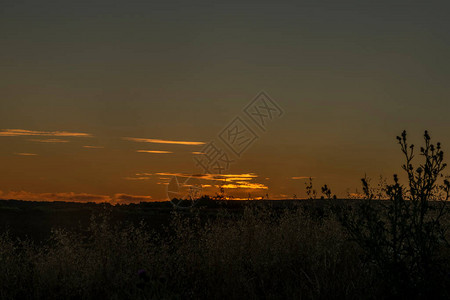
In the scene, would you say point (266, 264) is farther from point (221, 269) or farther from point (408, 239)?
point (408, 239)

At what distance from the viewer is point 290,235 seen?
823 centimetres

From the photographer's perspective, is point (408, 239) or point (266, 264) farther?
point (266, 264)

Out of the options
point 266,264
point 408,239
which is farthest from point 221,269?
point 408,239

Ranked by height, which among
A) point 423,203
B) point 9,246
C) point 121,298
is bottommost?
point 121,298

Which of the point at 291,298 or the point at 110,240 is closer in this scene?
the point at 291,298

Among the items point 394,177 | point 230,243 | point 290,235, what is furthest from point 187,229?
point 394,177

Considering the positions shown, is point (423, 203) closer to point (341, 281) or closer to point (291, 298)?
point (341, 281)

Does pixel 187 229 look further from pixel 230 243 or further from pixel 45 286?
pixel 45 286

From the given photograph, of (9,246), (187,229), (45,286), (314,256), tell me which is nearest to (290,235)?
(314,256)

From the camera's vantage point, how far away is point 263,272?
7.19 m

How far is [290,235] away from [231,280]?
6.79 ft

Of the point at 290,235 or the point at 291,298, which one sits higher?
the point at 290,235

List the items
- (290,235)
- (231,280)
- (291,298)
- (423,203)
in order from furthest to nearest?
(290,235) → (231,280) → (291,298) → (423,203)

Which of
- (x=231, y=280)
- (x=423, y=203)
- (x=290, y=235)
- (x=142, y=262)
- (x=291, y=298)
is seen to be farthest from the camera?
(x=290, y=235)
